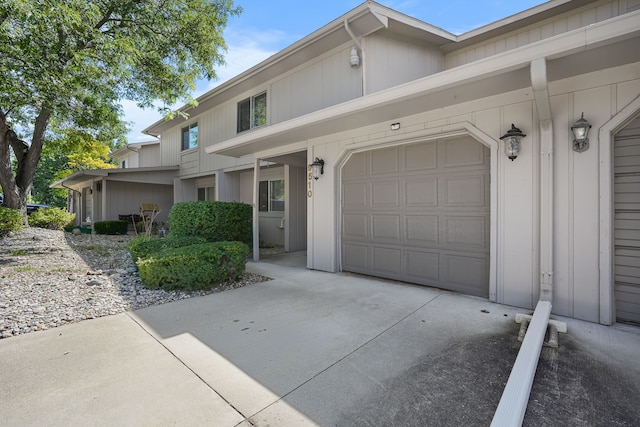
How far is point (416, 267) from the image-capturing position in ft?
16.3

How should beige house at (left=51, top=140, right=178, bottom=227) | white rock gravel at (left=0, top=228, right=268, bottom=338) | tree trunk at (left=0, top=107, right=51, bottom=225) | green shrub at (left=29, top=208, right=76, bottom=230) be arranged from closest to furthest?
white rock gravel at (left=0, top=228, right=268, bottom=338) → tree trunk at (left=0, top=107, right=51, bottom=225) → green shrub at (left=29, top=208, right=76, bottom=230) → beige house at (left=51, top=140, right=178, bottom=227)

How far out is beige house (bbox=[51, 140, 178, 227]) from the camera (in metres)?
12.3

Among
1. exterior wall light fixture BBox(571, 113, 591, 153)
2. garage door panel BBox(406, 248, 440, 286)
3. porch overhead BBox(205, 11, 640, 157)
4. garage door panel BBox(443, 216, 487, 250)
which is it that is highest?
porch overhead BBox(205, 11, 640, 157)

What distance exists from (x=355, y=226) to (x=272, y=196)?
4738 mm


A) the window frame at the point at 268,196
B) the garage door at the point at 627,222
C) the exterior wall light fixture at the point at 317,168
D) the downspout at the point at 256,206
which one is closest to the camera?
the garage door at the point at 627,222

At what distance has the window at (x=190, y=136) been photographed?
12.2 m

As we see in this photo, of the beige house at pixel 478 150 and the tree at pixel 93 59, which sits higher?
the tree at pixel 93 59

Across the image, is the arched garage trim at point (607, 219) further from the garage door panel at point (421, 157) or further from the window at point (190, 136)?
the window at point (190, 136)

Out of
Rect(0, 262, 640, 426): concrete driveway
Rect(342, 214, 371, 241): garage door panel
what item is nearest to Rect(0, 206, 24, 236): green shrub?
Rect(0, 262, 640, 426): concrete driveway

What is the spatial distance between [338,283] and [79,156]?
70.2ft

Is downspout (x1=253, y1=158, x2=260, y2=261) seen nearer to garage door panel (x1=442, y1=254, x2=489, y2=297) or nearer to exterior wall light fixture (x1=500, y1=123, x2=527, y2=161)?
garage door panel (x1=442, y1=254, x2=489, y2=297)

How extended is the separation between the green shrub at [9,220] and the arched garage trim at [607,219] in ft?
40.7

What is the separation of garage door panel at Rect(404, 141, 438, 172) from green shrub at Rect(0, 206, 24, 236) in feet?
33.8

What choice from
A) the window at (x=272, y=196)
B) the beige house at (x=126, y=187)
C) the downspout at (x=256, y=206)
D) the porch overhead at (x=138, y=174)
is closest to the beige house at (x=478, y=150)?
the downspout at (x=256, y=206)
